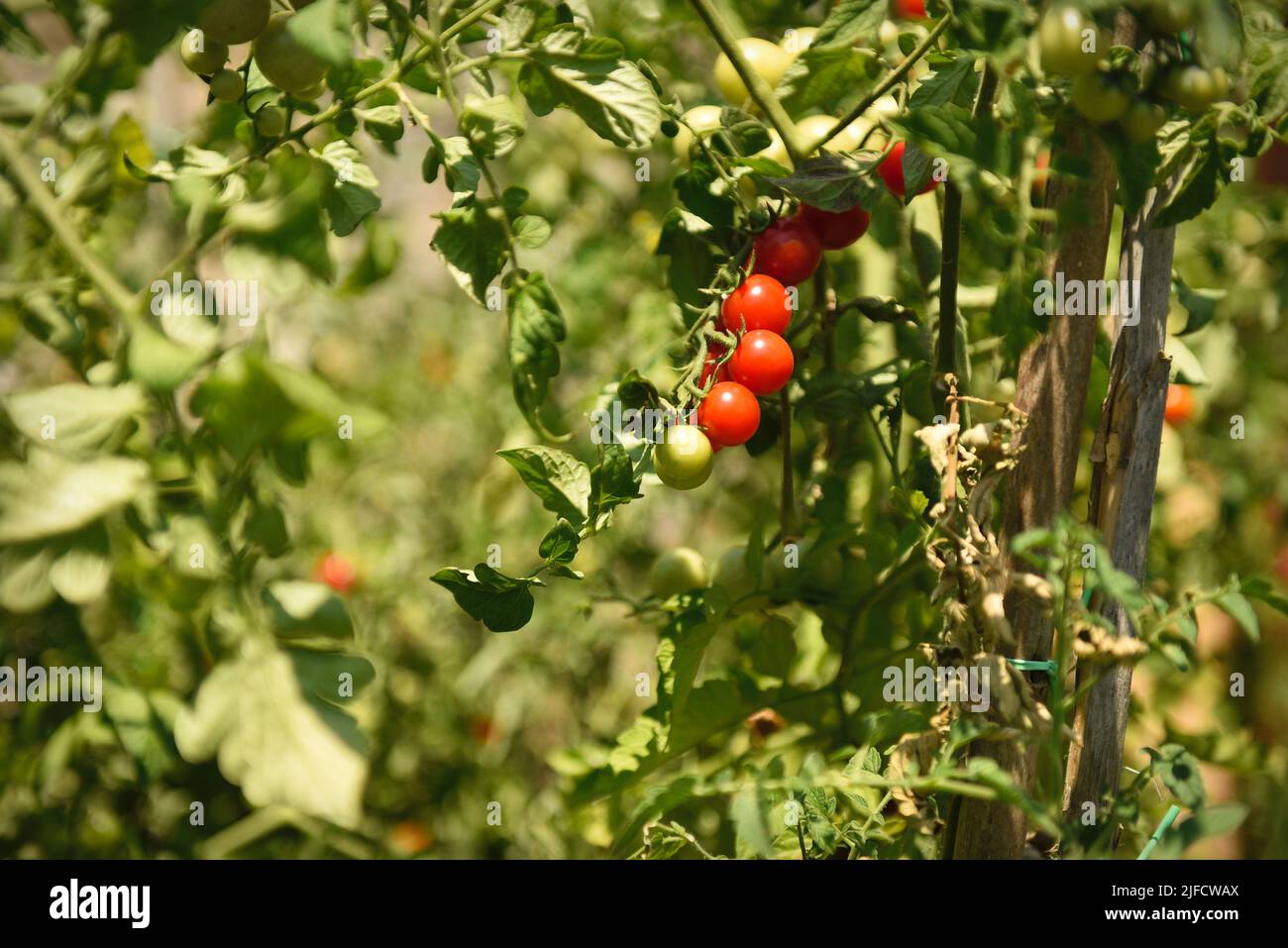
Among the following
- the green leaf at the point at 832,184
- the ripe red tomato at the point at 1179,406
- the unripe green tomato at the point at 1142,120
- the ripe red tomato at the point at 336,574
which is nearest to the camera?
the unripe green tomato at the point at 1142,120

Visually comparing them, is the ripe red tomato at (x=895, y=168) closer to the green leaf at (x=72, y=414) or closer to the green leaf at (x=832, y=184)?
the green leaf at (x=832, y=184)

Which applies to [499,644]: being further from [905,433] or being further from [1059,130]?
[1059,130]

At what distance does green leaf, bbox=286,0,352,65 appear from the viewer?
0.47 meters

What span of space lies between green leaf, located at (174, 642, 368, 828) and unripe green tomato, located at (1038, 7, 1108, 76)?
0.42 metres

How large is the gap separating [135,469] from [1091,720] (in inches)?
Answer: 20.2

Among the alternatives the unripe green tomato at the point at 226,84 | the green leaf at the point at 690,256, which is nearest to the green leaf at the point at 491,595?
the green leaf at the point at 690,256

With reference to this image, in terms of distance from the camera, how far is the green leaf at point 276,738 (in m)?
0.39

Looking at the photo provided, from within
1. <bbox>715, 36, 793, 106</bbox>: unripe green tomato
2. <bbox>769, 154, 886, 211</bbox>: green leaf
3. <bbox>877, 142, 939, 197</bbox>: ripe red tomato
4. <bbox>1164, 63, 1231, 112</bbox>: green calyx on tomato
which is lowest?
<bbox>1164, 63, 1231, 112</bbox>: green calyx on tomato

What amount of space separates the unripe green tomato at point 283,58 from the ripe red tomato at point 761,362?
0.28 m

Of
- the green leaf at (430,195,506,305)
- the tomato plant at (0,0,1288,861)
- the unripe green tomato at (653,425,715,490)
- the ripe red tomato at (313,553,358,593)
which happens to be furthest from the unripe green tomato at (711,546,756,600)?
the ripe red tomato at (313,553,358,593)

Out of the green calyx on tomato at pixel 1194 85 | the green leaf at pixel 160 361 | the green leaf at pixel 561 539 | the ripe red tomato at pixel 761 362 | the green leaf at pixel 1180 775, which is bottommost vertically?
the green leaf at pixel 1180 775

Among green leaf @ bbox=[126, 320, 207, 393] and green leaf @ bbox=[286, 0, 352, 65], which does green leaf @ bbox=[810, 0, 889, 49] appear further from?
green leaf @ bbox=[126, 320, 207, 393]

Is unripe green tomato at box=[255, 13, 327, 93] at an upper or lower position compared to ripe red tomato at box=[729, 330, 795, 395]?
upper
